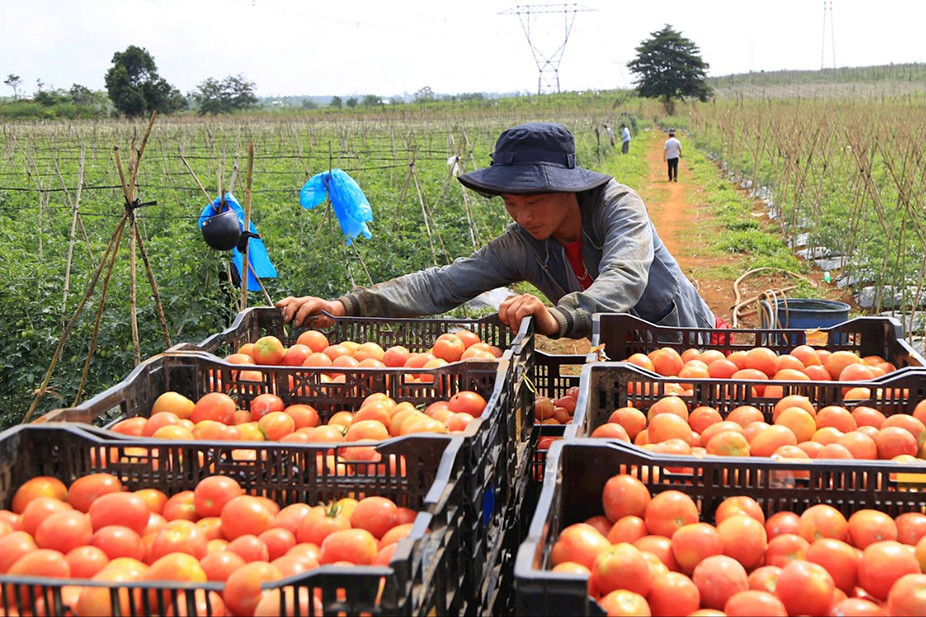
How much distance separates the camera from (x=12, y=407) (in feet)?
17.5

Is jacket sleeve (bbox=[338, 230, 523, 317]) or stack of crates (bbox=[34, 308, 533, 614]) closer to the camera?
stack of crates (bbox=[34, 308, 533, 614])

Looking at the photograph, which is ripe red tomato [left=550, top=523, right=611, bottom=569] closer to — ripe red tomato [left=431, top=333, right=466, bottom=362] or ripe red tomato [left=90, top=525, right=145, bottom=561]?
ripe red tomato [left=90, top=525, right=145, bottom=561]

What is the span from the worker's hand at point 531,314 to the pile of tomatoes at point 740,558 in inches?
41.8

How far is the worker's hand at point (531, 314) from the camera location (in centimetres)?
278

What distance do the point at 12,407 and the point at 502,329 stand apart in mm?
3724

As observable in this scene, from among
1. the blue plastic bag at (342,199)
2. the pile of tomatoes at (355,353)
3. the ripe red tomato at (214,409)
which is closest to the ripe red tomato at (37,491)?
the ripe red tomato at (214,409)

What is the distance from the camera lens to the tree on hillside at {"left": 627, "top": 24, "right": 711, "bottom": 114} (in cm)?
6569

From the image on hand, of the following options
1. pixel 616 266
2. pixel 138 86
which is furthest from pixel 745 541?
pixel 138 86

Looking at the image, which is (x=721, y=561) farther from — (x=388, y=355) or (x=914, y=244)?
(x=914, y=244)

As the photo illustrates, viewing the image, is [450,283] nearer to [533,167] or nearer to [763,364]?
[533,167]

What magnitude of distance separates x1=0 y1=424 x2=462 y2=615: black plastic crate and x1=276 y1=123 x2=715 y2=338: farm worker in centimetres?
108

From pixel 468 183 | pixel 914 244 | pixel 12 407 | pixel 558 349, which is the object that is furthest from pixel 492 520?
pixel 914 244

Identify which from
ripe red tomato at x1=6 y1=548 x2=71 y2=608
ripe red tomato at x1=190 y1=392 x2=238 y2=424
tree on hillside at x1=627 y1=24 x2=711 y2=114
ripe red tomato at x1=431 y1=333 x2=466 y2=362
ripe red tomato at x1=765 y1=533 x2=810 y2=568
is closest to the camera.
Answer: ripe red tomato at x1=6 y1=548 x2=71 y2=608

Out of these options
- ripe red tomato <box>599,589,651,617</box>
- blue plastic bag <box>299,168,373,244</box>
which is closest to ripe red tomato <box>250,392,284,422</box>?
ripe red tomato <box>599,589,651,617</box>
